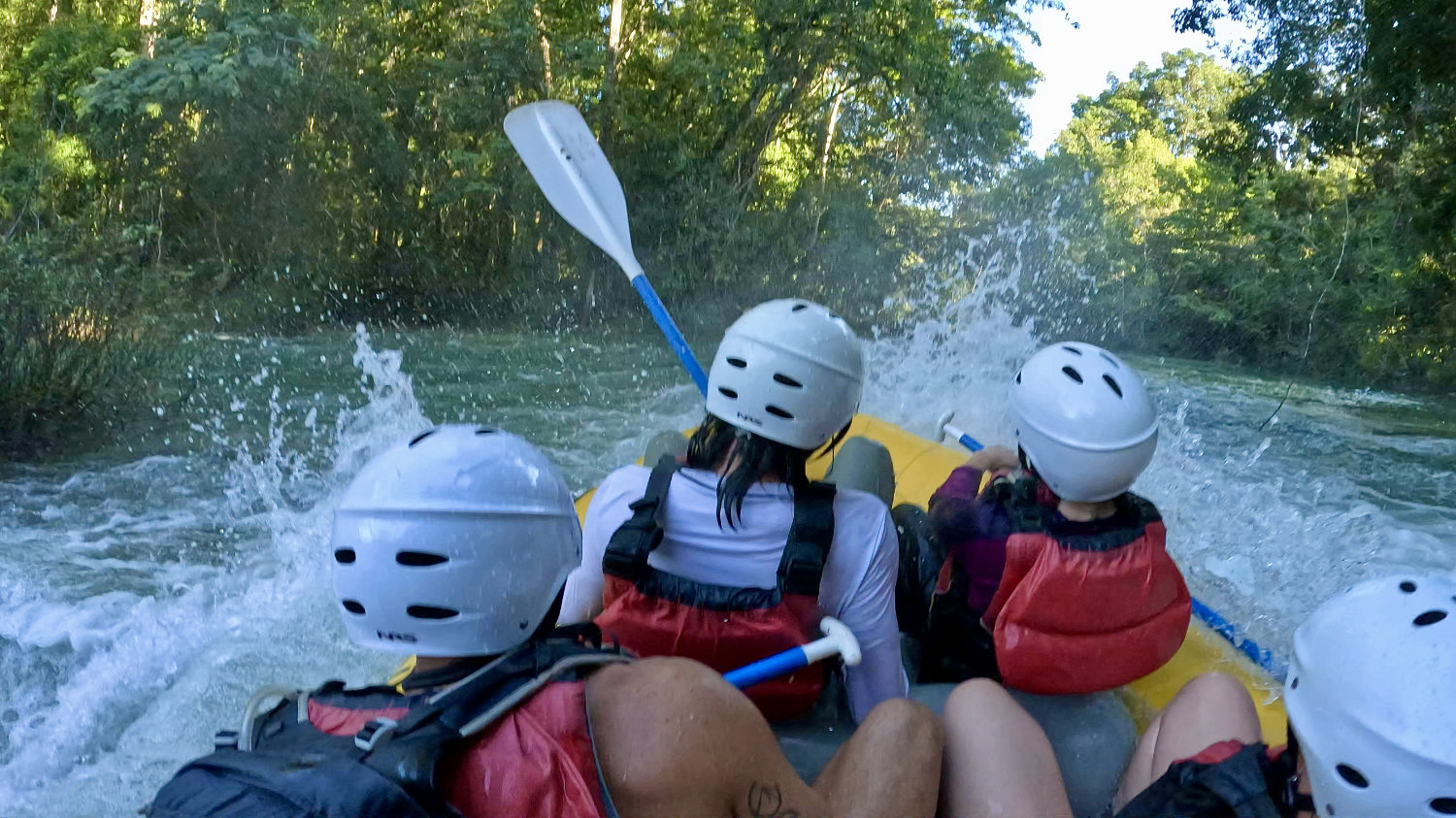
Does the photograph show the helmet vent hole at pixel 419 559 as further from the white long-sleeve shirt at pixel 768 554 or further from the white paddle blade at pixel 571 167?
the white paddle blade at pixel 571 167

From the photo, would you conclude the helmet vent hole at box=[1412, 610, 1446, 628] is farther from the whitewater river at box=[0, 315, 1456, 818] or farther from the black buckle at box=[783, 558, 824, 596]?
the whitewater river at box=[0, 315, 1456, 818]

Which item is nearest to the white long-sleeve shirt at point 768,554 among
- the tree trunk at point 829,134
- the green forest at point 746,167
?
the green forest at point 746,167

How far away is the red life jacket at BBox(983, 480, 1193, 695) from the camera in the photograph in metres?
1.80

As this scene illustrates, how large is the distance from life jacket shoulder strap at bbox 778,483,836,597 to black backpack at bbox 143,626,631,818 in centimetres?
55

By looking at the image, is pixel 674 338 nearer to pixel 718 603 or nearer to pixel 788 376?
pixel 788 376

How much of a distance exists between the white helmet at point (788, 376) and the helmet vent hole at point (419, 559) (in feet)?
2.36

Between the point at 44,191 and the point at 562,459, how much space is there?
23.2ft

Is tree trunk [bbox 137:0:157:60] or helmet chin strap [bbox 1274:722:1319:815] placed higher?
tree trunk [bbox 137:0:157:60]

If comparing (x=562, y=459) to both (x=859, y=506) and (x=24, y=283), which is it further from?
(x=859, y=506)

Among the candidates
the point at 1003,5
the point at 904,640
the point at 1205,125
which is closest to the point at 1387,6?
the point at 1205,125

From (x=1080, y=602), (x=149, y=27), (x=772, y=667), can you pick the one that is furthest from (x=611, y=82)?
(x=772, y=667)

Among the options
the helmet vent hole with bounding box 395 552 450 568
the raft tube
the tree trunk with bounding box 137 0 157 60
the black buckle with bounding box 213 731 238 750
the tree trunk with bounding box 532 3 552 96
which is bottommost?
the raft tube

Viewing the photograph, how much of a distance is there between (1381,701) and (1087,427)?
0.90 m

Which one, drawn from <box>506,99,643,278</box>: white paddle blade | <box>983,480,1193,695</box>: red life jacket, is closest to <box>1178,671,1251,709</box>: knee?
<box>983,480,1193,695</box>: red life jacket
